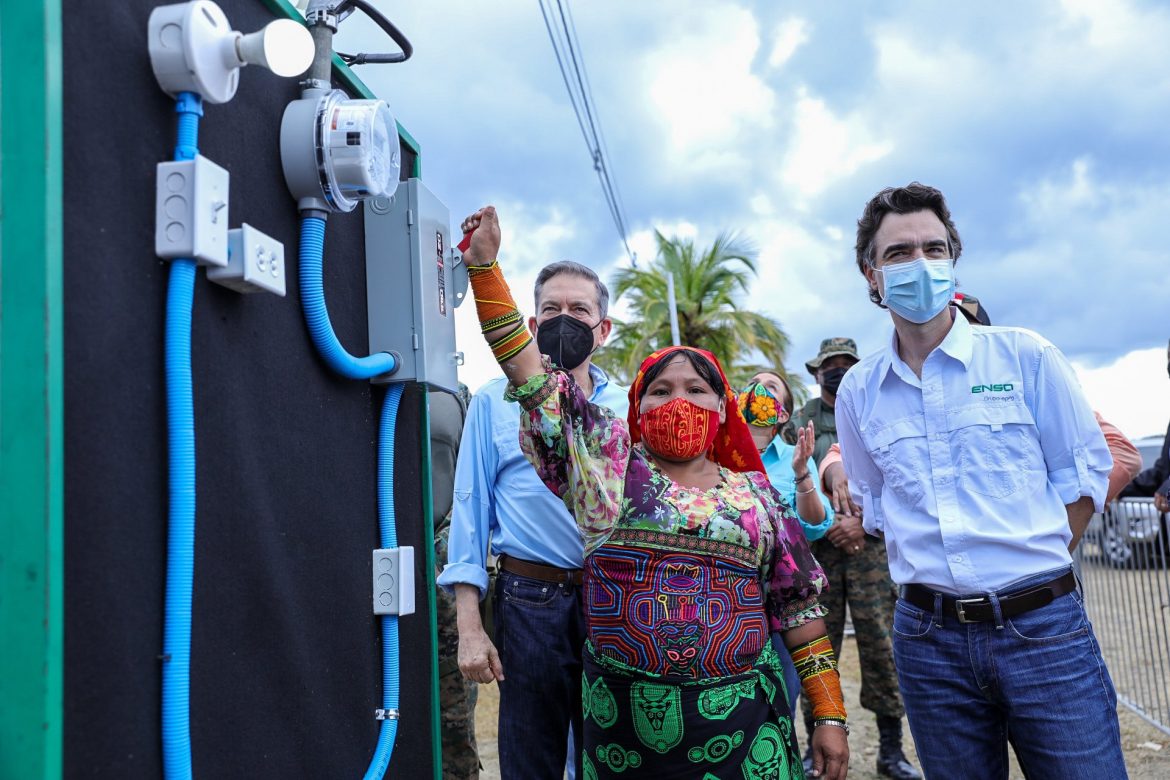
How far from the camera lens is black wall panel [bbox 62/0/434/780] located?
109 centimetres

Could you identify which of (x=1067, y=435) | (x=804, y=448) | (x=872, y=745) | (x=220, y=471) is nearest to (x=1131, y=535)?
(x=872, y=745)

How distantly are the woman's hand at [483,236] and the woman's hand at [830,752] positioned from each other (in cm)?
151

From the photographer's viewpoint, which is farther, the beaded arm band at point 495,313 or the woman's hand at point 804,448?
the woman's hand at point 804,448

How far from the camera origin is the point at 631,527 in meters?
2.32

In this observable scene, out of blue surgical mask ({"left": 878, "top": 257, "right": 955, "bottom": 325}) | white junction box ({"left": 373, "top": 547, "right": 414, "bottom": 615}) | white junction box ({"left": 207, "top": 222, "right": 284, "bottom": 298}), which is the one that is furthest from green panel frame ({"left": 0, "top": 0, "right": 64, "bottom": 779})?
blue surgical mask ({"left": 878, "top": 257, "right": 955, "bottom": 325})

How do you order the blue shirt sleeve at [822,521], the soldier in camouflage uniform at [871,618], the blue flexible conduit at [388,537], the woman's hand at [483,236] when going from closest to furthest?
the blue flexible conduit at [388,537] < the woman's hand at [483,236] < the blue shirt sleeve at [822,521] < the soldier in camouflage uniform at [871,618]

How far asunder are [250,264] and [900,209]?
1970 mm

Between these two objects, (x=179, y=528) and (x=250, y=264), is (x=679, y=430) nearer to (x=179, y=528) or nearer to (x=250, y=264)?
(x=250, y=264)

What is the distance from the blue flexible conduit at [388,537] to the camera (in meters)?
1.78

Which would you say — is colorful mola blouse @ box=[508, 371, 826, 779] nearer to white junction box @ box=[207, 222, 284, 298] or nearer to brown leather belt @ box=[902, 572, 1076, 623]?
brown leather belt @ box=[902, 572, 1076, 623]

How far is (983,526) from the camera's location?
2314 mm

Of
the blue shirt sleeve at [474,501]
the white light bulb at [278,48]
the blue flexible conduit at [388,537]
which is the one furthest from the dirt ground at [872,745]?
the white light bulb at [278,48]

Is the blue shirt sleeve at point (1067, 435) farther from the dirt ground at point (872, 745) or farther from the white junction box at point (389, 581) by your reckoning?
the dirt ground at point (872, 745)

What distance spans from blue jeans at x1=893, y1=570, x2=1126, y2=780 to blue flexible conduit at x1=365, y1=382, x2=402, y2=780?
1400 mm
